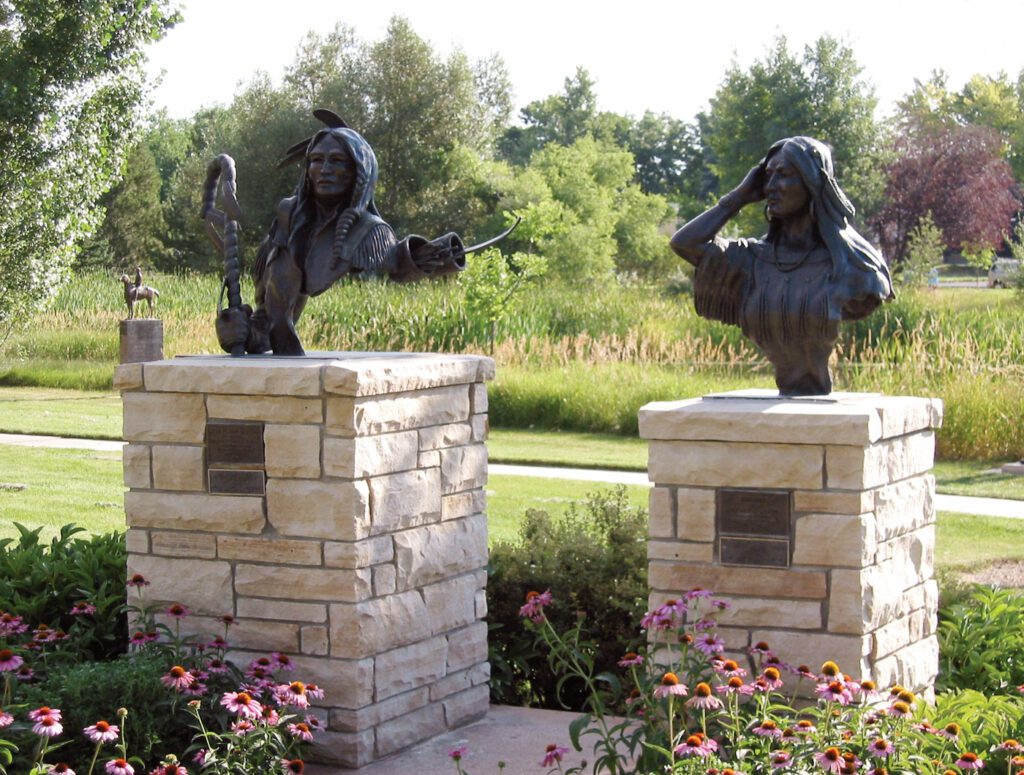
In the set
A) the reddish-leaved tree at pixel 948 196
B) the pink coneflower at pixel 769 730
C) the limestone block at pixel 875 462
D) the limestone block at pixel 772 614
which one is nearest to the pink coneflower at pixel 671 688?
the pink coneflower at pixel 769 730

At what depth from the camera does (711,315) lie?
17.8 ft

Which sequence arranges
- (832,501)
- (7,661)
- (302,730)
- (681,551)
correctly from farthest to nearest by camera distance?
(681,551) < (832,501) < (7,661) < (302,730)

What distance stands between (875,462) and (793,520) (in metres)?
0.35

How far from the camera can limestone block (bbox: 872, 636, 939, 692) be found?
4.91 meters

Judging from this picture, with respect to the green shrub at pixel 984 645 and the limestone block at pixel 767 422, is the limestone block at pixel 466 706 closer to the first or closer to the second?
the limestone block at pixel 767 422

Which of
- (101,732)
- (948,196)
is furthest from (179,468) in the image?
(948,196)

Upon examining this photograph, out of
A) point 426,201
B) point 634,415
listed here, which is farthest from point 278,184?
point 634,415

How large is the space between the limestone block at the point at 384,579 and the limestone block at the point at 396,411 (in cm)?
53

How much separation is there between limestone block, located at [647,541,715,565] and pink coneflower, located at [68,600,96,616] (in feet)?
7.99

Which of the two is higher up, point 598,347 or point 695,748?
point 598,347

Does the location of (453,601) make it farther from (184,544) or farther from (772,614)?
(772,614)

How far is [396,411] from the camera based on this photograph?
5.27 m

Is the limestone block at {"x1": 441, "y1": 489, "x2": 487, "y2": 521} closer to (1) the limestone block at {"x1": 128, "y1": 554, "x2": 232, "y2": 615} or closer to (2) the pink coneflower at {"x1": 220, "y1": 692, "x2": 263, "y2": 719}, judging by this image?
(1) the limestone block at {"x1": 128, "y1": 554, "x2": 232, "y2": 615}

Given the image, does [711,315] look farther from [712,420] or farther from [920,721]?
[920,721]
